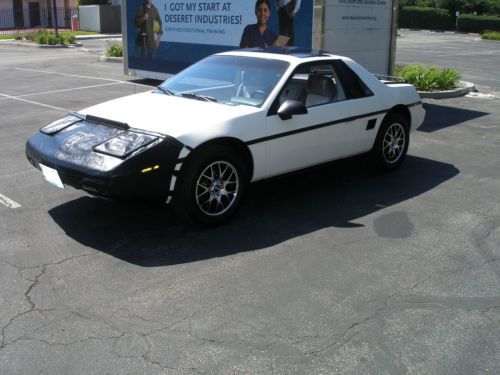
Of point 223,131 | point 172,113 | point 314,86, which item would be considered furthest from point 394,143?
point 172,113

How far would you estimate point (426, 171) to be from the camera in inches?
284

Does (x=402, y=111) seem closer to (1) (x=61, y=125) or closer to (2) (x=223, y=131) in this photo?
(2) (x=223, y=131)

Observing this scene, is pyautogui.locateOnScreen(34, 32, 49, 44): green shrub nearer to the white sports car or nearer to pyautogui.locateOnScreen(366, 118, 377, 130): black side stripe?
the white sports car

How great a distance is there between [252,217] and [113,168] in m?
1.50

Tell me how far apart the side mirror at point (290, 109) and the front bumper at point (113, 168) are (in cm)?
114

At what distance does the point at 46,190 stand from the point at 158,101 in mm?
1568

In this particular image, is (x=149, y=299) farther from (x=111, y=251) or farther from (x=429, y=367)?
(x=429, y=367)

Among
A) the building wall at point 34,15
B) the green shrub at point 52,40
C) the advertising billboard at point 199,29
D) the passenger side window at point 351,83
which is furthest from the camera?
the building wall at point 34,15

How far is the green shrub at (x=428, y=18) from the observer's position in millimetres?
50156

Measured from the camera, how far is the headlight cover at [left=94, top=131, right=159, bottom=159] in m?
4.73

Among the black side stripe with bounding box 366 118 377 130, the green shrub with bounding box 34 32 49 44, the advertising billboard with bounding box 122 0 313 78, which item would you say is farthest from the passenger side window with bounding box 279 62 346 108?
the green shrub with bounding box 34 32 49 44

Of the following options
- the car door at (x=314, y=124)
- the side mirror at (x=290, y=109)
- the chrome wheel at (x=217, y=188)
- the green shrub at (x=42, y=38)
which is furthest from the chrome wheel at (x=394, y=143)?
the green shrub at (x=42, y=38)

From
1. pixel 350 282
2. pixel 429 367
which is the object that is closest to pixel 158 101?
pixel 350 282

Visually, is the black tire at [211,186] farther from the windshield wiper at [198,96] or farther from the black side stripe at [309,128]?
the windshield wiper at [198,96]
